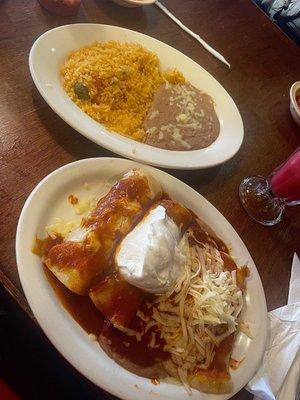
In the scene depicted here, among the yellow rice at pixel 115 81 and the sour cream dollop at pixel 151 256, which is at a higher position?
the sour cream dollop at pixel 151 256

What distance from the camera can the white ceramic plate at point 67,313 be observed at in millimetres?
1160

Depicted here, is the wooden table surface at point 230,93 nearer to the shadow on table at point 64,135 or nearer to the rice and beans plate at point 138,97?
the shadow on table at point 64,135

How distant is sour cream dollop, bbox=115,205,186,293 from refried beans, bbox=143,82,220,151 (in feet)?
1.87

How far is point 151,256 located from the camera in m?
1.26

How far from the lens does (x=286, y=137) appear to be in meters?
2.35

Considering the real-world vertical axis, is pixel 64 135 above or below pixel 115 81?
below

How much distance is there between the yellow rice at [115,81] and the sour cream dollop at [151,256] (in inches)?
23.2

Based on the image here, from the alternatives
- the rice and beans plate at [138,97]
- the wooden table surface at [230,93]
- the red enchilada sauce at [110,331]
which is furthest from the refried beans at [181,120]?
the red enchilada sauce at [110,331]

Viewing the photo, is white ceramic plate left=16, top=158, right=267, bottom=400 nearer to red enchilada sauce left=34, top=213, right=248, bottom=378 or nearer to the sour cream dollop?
red enchilada sauce left=34, top=213, right=248, bottom=378

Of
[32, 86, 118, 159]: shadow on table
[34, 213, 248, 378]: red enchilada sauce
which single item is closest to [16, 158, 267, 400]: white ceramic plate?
[34, 213, 248, 378]: red enchilada sauce

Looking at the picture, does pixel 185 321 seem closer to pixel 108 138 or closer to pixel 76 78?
pixel 108 138

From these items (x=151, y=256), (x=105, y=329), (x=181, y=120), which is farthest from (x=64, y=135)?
(x=105, y=329)

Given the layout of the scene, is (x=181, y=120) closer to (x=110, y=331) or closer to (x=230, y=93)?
(x=230, y=93)

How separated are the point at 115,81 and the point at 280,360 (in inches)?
54.0
